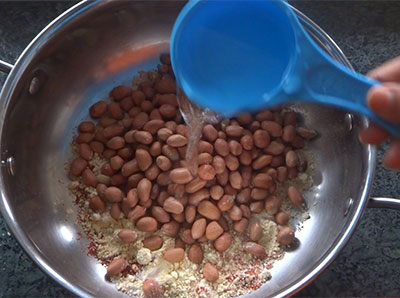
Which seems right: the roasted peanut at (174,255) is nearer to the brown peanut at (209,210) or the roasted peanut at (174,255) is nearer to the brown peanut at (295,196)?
the brown peanut at (209,210)

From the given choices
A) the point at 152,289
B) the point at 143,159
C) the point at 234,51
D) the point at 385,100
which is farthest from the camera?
the point at 143,159

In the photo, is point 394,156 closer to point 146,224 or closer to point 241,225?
point 241,225

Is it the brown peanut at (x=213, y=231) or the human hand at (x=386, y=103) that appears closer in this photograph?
the human hand at (x=386, y=103)

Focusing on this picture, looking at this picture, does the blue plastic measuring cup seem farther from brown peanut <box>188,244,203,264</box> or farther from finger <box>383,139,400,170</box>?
brown peanut <box>188,244,203,264</box>

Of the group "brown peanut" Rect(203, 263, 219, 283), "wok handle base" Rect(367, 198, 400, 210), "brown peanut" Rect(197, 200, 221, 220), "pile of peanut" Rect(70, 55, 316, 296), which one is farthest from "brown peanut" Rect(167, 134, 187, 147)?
"wok handle base" Rect(367, 198, 400, 210)

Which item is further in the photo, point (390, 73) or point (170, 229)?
point (170, 229)

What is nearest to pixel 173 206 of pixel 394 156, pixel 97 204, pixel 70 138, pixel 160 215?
pixel 160 215

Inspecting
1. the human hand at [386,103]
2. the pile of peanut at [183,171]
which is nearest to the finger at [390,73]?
the human hand at [386,103]

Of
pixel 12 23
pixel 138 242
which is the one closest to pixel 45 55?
pixel 12 23
